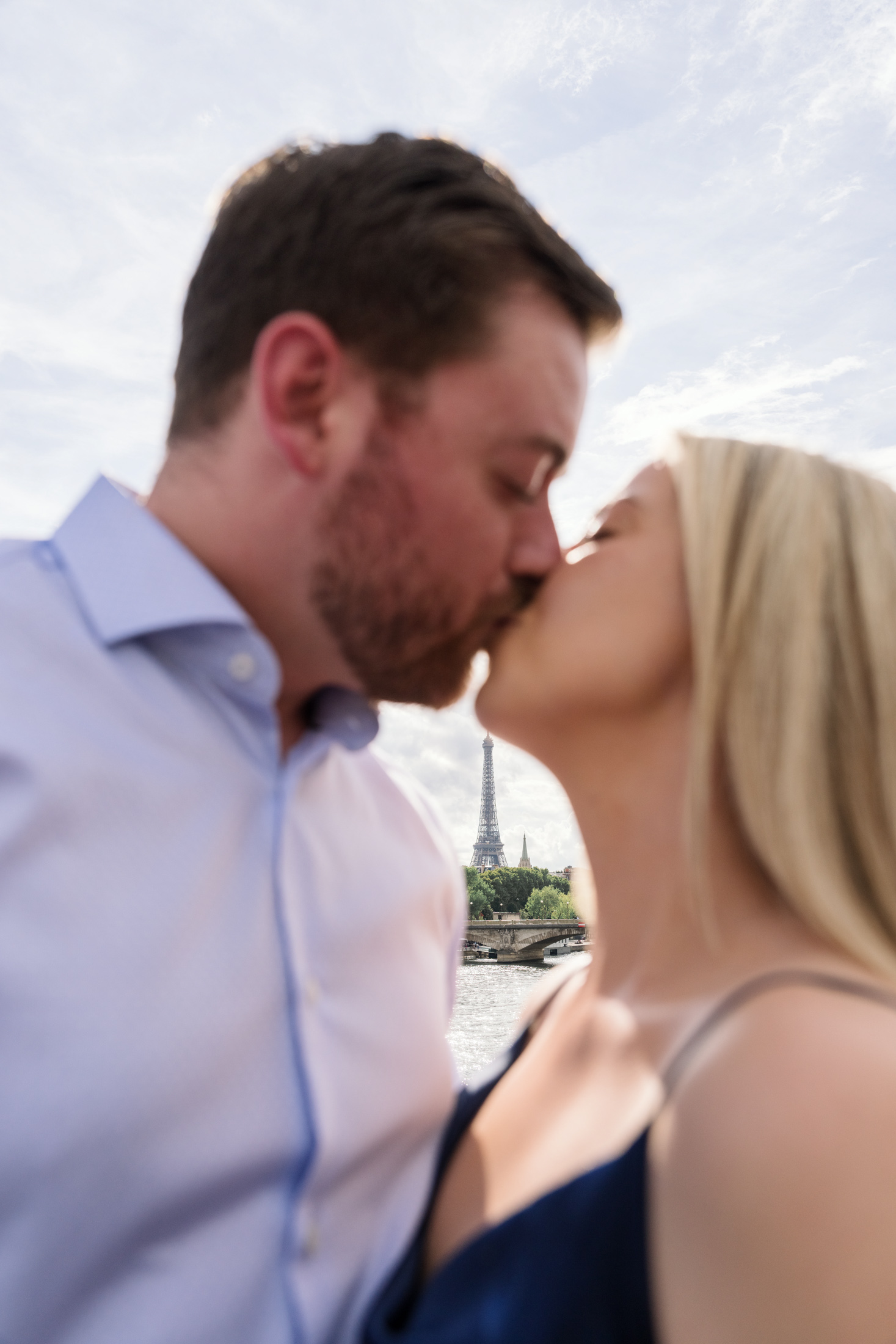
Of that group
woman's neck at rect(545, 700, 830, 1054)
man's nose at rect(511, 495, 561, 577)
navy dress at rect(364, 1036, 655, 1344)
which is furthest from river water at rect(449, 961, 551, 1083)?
navy dress at rect(364, 1036, 655, 1344)

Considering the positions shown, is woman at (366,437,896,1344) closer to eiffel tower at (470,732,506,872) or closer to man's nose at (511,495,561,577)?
man's nose at (511,495,561,577)

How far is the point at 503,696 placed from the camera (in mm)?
1617

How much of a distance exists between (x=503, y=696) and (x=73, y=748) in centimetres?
67

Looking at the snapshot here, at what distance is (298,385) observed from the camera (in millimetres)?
1591

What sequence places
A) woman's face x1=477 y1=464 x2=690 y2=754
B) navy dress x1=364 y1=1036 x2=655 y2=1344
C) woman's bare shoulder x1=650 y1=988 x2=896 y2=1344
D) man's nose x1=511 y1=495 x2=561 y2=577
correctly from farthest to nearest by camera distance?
man's nose x1=511 y1=495 x2=561 y2=577, woman's face x1=477 y1=464 x2=690 y2=754, navy dress x1=364 y1=1036 x2=655 y2=1344, woman's bare shoulder x1=650 y1=988 x2=896 y2=1344

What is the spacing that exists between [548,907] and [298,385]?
52.1 metres

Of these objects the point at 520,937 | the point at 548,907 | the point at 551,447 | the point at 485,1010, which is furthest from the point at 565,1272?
the point at 548,907

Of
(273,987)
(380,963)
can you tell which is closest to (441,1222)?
(380,963)

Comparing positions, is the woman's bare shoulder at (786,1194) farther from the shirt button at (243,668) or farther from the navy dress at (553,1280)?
the shirt button at (243,668)

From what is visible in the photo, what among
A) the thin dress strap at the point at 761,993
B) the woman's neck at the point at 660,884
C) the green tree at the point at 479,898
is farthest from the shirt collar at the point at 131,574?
the green tree at the point at 479,898

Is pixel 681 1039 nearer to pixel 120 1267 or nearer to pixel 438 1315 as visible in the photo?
pixel 438 1315

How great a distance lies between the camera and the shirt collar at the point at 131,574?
4.40 ft

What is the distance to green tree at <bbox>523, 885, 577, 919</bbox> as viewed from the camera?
2026 inches

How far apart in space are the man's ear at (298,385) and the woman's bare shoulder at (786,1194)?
1.03 meters
